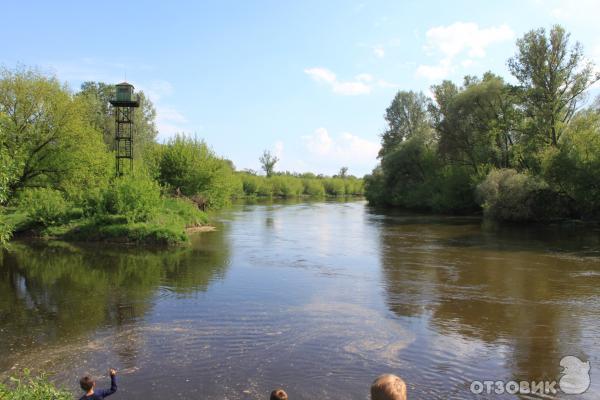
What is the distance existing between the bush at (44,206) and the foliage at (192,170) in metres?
14.1

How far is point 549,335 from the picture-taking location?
11422mm

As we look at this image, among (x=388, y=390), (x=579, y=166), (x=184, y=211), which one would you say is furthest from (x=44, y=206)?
(x=579, y=166)

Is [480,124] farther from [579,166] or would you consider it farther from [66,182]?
[66,182]

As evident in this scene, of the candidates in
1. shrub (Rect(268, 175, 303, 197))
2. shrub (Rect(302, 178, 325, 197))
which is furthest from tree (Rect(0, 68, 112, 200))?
shrub (Rect(302, 178, 325, 197))

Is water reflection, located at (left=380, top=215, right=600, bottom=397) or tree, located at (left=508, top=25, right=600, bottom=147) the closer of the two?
water reflection, located at (left=380, top=215, right=600, bottom=397)

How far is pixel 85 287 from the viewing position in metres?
16.7

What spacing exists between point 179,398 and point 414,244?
21.8m

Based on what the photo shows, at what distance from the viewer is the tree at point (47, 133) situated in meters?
28.8

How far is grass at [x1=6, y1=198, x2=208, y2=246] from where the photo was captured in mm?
27250

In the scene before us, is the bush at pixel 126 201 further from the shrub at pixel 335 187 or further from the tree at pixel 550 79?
the shrub at pixel 335 187

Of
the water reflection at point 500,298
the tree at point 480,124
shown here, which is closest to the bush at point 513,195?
the tree at point 480,124

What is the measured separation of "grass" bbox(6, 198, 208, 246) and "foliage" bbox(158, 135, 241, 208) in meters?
13.7

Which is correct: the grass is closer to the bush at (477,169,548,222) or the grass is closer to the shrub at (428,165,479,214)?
the bush at (477,169,548,222)

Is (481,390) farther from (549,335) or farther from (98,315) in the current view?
(98,315)
